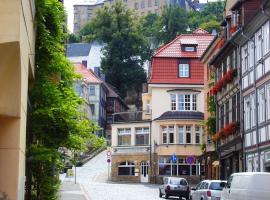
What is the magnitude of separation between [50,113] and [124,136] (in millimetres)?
51039

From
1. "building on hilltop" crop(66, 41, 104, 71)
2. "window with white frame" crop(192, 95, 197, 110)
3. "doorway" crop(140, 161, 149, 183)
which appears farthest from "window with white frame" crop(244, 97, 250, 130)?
"building on hilltop" crop(66, 41, 104, 71)

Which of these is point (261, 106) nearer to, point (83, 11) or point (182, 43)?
point (182, 43)

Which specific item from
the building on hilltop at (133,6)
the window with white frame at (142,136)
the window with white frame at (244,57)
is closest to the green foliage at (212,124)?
the window with white frame at (244,57)

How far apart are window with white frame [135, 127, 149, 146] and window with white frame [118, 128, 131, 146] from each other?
1.01 meters

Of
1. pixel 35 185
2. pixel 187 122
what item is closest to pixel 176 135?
pixel 187 122

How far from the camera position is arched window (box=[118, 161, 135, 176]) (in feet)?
222

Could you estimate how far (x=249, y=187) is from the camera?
19312mm

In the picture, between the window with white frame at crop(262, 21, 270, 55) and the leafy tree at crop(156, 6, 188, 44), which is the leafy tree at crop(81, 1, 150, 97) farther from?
the window with white frame at crop(262, 21, 270, 55)

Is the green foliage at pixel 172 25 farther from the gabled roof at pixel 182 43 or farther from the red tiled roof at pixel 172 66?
the red tiled roof at pixel 172 66

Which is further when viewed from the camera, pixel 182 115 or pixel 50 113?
pixel 182 115

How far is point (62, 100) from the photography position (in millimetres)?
19656

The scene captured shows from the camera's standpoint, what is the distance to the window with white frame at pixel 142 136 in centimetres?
6799

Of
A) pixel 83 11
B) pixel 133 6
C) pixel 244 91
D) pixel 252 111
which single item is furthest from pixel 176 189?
pixel 83 11

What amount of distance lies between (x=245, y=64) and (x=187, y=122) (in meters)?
29.0
